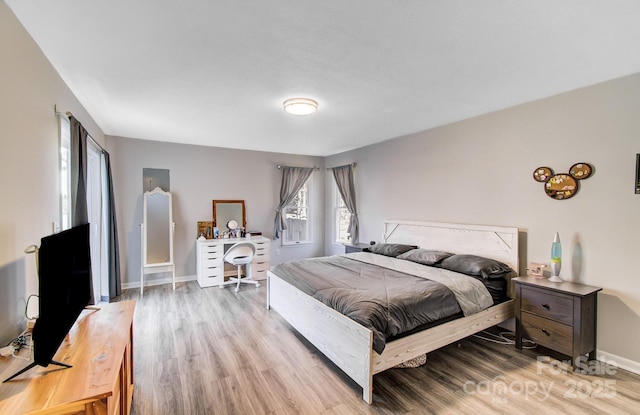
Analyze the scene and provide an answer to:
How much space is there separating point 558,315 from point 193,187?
539 cm

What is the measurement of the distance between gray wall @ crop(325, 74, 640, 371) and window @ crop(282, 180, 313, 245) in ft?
9.48

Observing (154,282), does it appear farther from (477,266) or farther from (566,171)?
(566,171)

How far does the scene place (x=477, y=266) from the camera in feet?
10.2

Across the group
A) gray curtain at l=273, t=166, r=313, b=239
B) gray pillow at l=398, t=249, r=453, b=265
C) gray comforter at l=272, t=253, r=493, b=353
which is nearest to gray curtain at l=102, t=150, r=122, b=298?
gray comforter at l=272, t=253, r=493, b=353

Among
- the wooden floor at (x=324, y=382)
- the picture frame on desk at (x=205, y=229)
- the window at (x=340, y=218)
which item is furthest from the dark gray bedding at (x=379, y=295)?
the window at (x=340, y=218)

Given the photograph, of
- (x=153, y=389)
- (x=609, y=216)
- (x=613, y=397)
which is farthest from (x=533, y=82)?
(x=153, y=389)

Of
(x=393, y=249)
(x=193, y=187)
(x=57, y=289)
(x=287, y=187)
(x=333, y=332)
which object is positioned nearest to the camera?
(x=57, y=289)

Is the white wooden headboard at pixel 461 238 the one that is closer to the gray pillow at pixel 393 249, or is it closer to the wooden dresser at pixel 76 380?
the gray pillow at pixel 393 249

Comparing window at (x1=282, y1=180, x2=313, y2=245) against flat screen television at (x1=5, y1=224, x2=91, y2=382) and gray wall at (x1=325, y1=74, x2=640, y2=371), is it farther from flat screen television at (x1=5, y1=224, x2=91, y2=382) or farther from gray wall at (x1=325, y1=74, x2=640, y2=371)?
flat screen television at (x1=5, y1=224, x2=91, y2=382)

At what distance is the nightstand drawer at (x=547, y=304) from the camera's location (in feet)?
8.25

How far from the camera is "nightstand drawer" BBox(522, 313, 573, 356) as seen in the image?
2510mm

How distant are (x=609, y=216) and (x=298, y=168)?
485cm

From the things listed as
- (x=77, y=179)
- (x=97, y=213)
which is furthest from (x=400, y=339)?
(x=97, y=213)

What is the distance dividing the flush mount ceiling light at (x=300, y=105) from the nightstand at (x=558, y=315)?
2723mm
